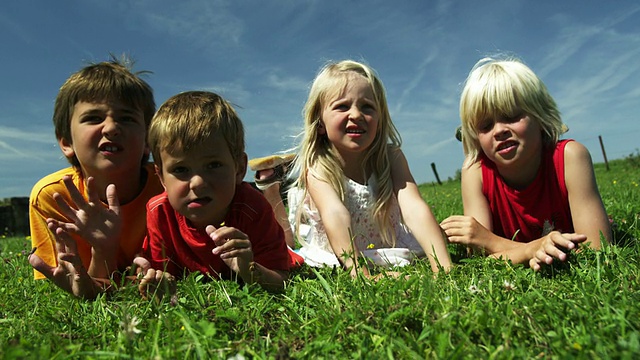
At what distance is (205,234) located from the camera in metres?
2.96

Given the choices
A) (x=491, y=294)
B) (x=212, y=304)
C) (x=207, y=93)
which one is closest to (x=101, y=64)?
(x=207, y=93)

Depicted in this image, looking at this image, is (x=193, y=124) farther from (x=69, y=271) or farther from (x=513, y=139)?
(x=513, y=139)

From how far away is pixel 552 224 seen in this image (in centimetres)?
354

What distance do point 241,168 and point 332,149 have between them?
1.22 meters

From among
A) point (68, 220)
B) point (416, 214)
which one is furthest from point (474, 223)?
point (68, 220)

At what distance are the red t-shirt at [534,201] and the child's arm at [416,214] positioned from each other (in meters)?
0.59

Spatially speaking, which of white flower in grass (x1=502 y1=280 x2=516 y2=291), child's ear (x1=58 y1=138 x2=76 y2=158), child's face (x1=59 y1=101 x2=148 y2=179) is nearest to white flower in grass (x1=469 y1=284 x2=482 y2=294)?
white flower in grass (x1=502 y1=280 x2=516 y2=291)

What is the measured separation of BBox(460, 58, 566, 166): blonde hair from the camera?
10.7 feet

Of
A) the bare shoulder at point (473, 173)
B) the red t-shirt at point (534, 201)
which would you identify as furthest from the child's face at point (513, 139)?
the bare shoulder at point (473, 173)

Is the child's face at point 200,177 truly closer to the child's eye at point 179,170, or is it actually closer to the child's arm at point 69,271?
the child's eye at point 179,170

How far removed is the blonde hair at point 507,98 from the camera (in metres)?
3.26

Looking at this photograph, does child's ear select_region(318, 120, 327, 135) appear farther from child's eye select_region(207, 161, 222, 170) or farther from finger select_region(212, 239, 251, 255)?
finger select_region(212, 239, 251, 255)

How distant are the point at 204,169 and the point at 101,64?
1.53m

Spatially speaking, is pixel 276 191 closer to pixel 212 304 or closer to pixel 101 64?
pixel 101 64
